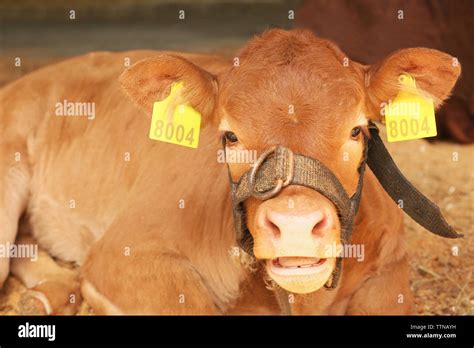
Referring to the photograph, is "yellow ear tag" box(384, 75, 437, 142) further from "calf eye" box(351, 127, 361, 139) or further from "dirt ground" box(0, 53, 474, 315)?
"dirt ground" box(0, 53, 474, 315)

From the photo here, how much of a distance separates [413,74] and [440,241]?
7.80ft

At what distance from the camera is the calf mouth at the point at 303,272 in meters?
3.87

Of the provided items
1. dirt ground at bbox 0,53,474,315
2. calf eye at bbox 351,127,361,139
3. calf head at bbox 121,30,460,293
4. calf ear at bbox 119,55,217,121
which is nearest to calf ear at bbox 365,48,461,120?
calf head at bbox 121,30,460,293

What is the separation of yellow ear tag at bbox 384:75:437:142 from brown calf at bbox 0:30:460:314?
0.07 meters

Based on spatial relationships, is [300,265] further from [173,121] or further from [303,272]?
[173,121]

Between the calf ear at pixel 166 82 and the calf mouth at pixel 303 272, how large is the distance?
1068mm

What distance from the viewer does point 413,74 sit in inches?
173

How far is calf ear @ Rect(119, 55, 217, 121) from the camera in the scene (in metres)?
4.44

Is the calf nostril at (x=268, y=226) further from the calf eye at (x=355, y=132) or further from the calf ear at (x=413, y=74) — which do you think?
the calf ear at (x=413, y=74)

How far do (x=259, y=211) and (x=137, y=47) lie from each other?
608 cm

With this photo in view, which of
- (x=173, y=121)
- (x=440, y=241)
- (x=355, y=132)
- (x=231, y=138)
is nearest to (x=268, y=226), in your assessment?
(x=231, y=138)

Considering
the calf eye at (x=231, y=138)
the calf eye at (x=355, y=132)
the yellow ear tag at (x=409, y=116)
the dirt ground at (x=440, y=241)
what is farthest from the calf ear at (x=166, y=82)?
the dirt ground at (x=440, y=241)

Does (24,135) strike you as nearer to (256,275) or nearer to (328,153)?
(256,275)
